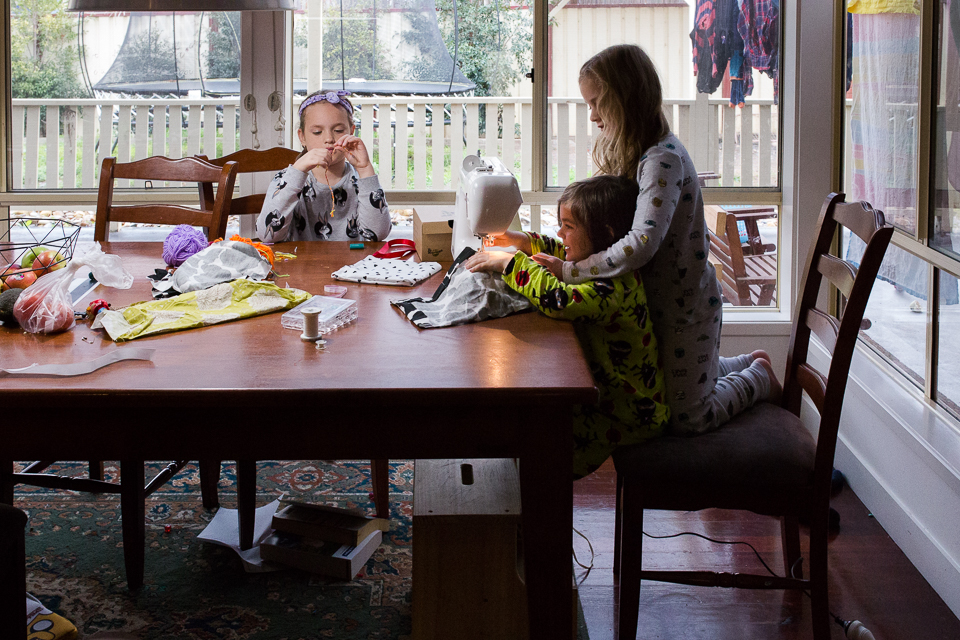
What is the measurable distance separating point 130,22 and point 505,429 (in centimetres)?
295

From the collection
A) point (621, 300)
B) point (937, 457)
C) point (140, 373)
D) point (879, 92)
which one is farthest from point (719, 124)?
point (140, 373)

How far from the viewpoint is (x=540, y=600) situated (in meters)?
1.50

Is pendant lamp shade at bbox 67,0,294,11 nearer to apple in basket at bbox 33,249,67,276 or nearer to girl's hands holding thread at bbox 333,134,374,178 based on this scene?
apple in basket at bbox 33,249,67,276

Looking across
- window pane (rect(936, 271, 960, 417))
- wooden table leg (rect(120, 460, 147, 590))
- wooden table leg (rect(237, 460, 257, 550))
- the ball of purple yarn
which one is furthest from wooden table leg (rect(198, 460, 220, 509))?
window pane (rect(936, 271, 960, 417))

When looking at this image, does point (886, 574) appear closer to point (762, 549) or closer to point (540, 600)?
point (762, 549)

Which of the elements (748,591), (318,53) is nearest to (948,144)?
(748,591)

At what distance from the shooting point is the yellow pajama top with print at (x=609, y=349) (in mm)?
1721

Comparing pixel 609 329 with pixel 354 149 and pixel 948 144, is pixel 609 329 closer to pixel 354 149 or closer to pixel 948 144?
pixel 948 144

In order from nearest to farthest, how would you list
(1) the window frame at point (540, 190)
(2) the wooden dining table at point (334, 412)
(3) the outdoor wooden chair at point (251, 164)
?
(2) the wooden dining table at point (334, 412), (3) the outdoor wooden chair at point (251, 164), (1) the window frame at point (540, 190)

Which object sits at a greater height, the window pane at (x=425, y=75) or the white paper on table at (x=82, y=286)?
the window pane at (x=425, y=75)

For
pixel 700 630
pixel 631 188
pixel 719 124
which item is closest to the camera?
pixel 631 188

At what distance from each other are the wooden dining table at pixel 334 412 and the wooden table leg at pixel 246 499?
741 millimetres

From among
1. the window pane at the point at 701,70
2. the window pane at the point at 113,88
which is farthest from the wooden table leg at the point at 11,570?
the window pane at the point at 701,70

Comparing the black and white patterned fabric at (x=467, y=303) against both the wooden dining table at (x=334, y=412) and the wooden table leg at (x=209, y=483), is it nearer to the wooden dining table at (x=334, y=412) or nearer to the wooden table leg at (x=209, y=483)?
the wooden dining table at (x=334, y=412)
